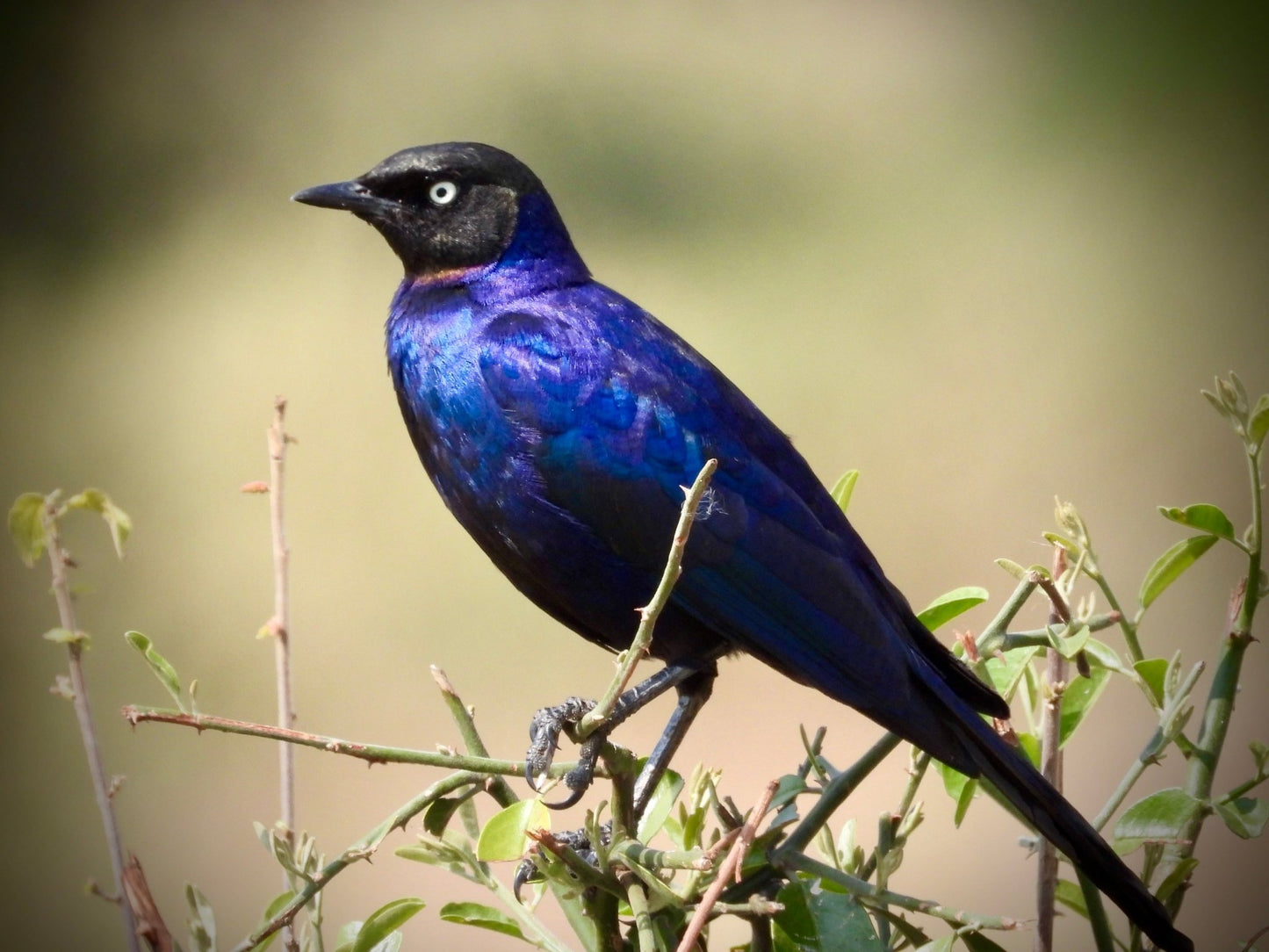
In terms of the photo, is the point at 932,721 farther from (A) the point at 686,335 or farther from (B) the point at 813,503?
(A) the point at 686,335

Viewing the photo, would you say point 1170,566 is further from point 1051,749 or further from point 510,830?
point 510,830

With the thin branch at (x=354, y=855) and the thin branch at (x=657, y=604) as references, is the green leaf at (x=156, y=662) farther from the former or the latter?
the thin branch at (x=657, y=604)

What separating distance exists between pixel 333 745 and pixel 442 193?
41.2 inches

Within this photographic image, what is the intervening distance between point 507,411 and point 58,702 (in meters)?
2.28

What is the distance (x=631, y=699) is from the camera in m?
1.30

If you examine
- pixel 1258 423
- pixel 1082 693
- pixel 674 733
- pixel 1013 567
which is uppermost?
pixel 1258 423

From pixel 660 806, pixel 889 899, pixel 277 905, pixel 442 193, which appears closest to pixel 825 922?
pixel 889 899

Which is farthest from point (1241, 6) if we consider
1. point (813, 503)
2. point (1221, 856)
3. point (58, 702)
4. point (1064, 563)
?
point (58, 702)

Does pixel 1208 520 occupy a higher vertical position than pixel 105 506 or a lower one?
higher

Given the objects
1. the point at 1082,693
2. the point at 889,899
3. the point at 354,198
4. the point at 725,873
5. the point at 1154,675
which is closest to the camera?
the point at 725,873

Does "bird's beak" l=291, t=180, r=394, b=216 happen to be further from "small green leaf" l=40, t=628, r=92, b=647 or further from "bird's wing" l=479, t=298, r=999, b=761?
"small green leaf" l=40, t=628, r=92, b=647

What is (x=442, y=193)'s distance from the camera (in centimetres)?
170

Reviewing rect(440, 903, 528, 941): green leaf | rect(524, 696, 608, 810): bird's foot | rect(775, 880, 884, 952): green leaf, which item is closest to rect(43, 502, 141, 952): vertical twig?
rect(440, 903, 528, 941): green leaf

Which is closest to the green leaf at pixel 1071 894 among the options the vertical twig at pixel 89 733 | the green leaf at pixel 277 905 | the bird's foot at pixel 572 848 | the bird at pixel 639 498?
the bird at pixel 639 498
